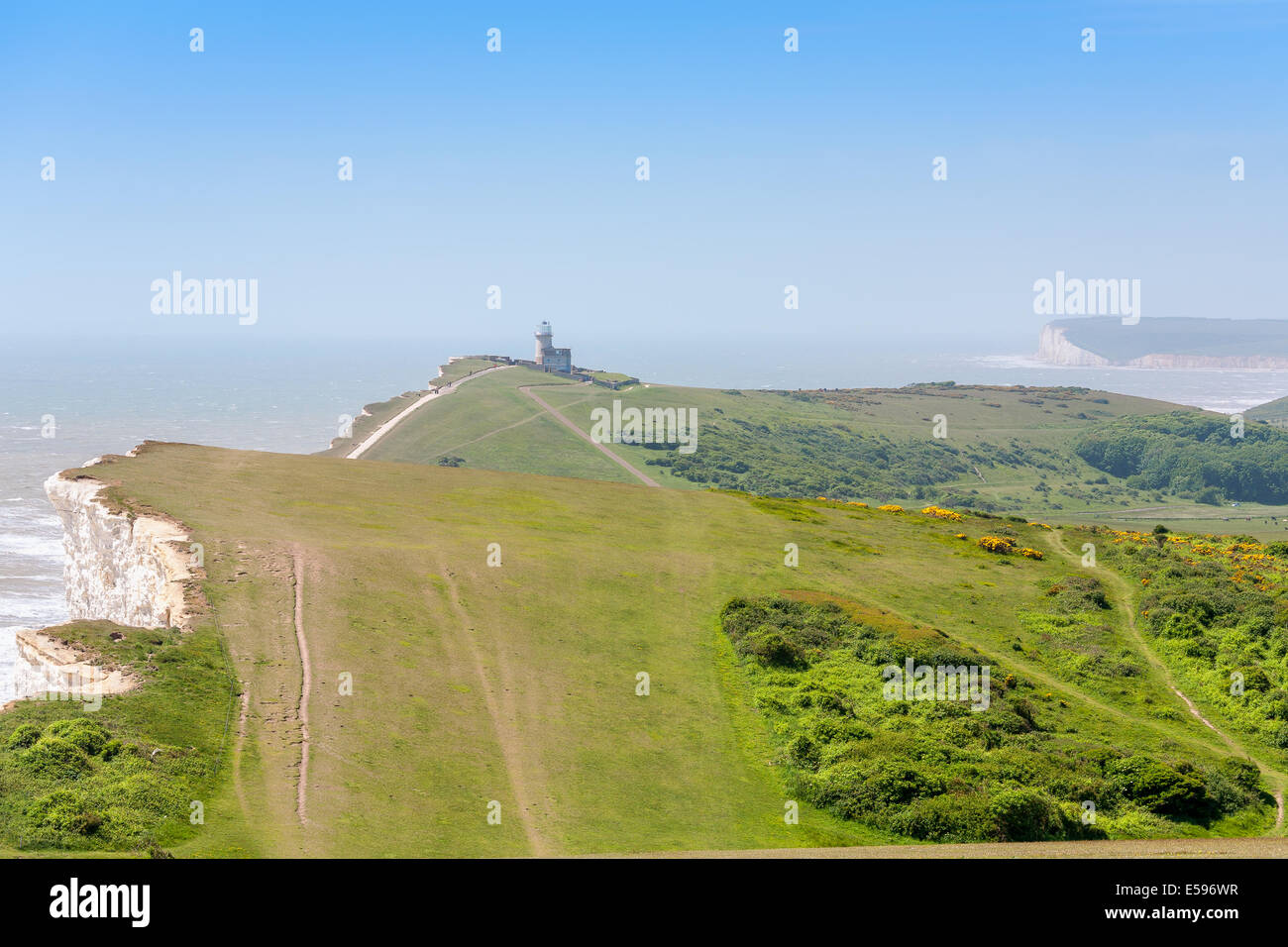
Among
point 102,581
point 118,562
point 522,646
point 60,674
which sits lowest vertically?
point 522,646

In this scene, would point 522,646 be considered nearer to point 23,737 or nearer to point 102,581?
point 23,737

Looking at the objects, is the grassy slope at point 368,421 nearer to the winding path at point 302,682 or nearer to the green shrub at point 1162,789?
the winding path at point 302,682

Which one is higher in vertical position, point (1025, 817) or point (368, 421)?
point (368, 421)

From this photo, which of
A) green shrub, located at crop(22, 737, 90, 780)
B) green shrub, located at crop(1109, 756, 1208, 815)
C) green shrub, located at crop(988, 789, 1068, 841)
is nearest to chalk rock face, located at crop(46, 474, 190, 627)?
green shrub, located at crop(22, 737, 90, 780)

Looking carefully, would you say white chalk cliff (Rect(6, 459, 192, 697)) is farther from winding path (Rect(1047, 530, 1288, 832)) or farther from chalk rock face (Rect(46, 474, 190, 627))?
winding path (Rect(1047, 530, 1288, 832))

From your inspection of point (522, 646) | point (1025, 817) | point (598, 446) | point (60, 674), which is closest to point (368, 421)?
point (598, 446)

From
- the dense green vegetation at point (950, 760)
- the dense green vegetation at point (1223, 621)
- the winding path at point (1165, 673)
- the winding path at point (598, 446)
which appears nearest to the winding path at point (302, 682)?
the dense green vegetation at point (950, 760)

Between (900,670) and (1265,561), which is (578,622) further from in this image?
(1265,561)
